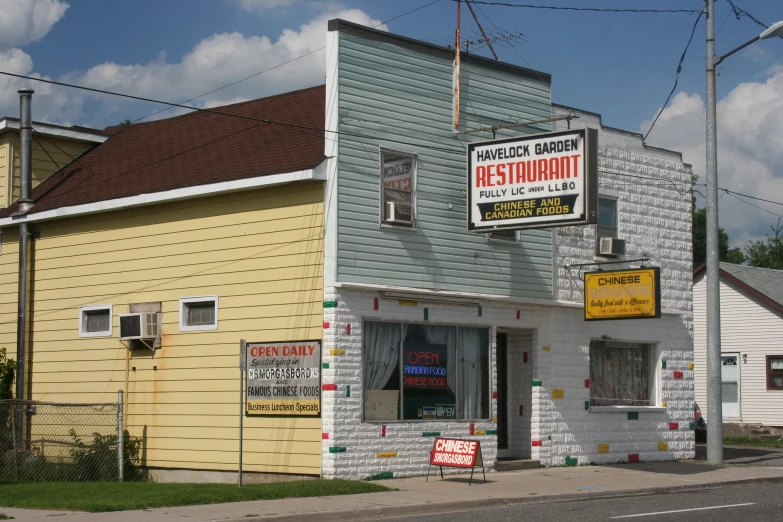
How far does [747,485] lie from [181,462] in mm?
10436

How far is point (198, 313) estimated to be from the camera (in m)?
19.9

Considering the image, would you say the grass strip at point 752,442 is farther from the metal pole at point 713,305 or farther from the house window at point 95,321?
the house window at point 95,321

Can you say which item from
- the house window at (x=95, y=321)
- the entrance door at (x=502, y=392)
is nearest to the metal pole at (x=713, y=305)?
the entrance door at (x=502, y=392)

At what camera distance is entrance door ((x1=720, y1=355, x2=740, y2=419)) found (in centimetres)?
3578

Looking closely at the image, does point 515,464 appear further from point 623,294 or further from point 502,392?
point 623,294

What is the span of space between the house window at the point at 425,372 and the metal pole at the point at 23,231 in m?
8.30

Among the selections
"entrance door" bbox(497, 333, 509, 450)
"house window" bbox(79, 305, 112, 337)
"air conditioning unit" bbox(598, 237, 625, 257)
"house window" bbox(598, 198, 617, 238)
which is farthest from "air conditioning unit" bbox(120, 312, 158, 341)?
"house window" bbox(598, 198, 617, 238)

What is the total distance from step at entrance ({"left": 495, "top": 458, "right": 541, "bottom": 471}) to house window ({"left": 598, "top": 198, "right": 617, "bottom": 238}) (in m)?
5.44

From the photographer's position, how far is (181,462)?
1959cm

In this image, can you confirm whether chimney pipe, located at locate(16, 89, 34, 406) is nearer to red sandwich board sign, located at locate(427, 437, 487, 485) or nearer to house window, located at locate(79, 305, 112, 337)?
house window, located at locate(79, 305, 112, 337)

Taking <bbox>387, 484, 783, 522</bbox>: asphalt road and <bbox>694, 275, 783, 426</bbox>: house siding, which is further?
<bbox>694, 275, 783, 426</bbox>: house siding

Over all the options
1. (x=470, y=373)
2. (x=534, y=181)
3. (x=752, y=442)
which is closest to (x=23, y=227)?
(x=470, y=373)

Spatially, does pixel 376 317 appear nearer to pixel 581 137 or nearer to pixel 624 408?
pixel 581 137

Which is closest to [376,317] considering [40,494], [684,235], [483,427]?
[483,427]
